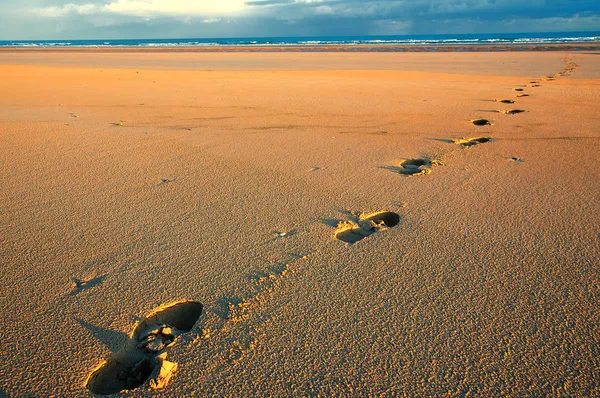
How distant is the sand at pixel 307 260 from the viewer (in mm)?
1148

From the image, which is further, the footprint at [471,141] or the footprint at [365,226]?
the footprint at [471,141]

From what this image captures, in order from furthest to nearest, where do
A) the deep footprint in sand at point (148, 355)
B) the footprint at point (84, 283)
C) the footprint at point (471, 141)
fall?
1. the footprint at point (471, 141)
2. the footprint at point (84, 283)
3. the deep footprint in sand at point (148, 355)

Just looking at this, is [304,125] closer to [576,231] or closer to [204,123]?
[204,123]

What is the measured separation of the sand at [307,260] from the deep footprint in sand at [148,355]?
1cm

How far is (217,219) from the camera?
197 centimetres

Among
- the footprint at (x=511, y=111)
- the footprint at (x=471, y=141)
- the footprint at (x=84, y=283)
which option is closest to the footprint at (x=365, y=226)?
the footprint at (x=84, y=283)

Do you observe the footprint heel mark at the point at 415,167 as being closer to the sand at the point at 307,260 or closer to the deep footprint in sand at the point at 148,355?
the sand at the point at 307,260

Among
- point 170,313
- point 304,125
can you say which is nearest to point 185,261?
point 170,313

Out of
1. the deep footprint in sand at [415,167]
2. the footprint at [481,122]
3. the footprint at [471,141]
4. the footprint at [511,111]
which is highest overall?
the footprint at [511,111]

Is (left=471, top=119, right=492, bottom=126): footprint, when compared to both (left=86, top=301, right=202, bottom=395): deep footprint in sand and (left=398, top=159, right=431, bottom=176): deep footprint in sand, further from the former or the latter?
(left=86, top=301, right=202, bottom=395): deep footprint in sand

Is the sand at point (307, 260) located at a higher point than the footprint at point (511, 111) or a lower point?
lower

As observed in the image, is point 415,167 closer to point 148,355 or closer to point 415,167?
point 415,167

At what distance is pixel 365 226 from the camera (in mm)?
1914

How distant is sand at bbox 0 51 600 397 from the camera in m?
1.15
